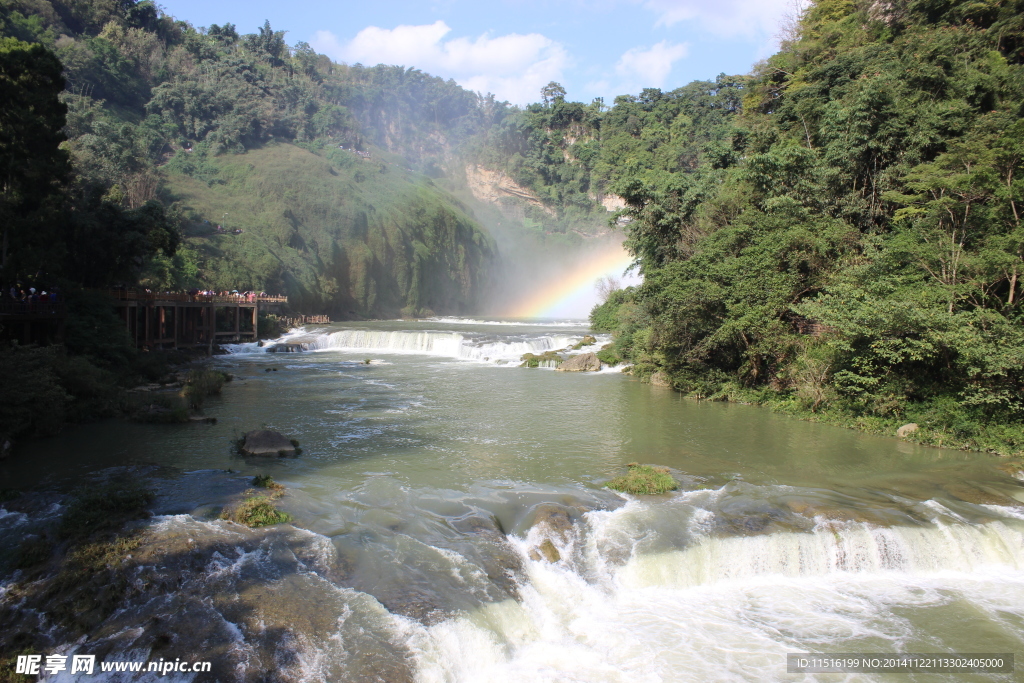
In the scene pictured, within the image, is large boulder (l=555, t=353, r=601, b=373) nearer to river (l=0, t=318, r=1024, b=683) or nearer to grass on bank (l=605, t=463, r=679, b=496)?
river (l=0, t=318, r=1024, b=683)

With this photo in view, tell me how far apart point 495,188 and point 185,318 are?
79.4 m

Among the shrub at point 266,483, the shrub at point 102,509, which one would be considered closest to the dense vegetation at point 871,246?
the shrub at point 266,483

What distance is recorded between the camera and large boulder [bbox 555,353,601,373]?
2703 centimetres

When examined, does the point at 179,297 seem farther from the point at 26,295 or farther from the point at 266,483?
the point at 266,483

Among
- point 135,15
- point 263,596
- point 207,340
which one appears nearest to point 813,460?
point 263,596

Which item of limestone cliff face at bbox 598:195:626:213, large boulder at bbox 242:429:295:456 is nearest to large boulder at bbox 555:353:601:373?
large boulder at bbox 242:429:295:456

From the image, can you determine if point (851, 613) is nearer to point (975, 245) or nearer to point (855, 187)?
point (975, 245)

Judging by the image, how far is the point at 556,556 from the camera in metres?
8.44

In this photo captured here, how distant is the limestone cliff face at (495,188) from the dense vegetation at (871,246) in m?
75.6

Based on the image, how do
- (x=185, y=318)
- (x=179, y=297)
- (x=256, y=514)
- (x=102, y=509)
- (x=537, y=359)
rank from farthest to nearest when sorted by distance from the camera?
(x=185, y=318) < (x=537, y=359) < (x=179, y=297) < (x=256, y=514) < (x=102, y=509)

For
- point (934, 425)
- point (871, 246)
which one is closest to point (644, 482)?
point (934, 425)

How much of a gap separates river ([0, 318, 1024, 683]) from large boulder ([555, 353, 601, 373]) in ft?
40.4

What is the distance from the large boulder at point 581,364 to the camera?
27.0m

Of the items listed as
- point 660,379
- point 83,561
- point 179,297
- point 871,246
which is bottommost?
point 83,561
